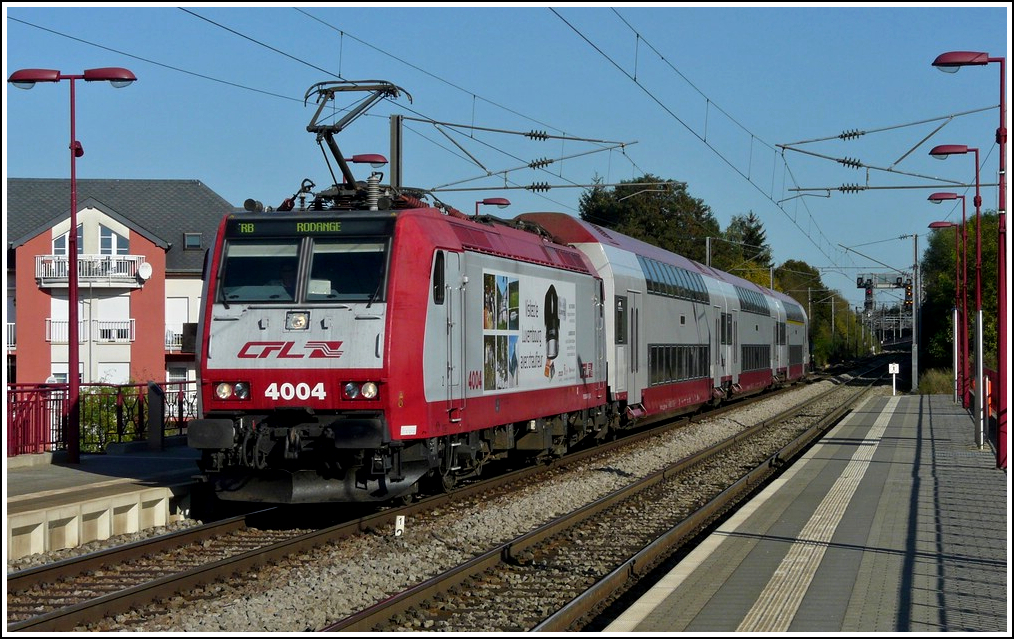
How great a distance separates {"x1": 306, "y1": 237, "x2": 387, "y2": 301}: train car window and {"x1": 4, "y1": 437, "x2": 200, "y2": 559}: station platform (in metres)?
3.12

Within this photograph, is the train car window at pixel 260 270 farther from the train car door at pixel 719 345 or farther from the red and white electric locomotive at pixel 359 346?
the train car door at pixel 719 345

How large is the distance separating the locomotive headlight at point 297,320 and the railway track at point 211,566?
219 centimetres

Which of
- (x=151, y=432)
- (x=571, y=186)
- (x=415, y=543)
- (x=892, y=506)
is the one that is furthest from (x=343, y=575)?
(x=571, y=186)

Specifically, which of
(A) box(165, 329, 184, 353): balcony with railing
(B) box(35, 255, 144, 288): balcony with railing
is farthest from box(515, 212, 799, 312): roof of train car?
(A) box(165, 329, 184, 353): balcony with railing

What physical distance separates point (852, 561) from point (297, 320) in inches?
246

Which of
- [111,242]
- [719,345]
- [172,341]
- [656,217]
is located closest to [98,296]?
[111,242]

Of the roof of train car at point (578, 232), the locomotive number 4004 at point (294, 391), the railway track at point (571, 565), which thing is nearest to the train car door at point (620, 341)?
the roof of train car at point (578, 232)

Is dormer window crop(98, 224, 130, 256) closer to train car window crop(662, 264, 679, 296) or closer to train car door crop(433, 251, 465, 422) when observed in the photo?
train car window crop(662, 264, 679, 296)

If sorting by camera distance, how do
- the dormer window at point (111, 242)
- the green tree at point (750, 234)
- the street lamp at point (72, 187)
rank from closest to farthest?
1. the street lamp at point (72, 187)
2. the dormer window at point (111, 242)
3. the green tree at point (750, 234)

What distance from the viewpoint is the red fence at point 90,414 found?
59.1 ft

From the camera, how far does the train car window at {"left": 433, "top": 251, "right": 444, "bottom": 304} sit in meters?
13.0

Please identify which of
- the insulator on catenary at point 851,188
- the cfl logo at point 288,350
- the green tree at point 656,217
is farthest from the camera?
the green tree at point 656,217

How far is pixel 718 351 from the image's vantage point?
110ft

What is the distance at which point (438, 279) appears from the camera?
13.1 meters
